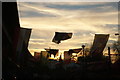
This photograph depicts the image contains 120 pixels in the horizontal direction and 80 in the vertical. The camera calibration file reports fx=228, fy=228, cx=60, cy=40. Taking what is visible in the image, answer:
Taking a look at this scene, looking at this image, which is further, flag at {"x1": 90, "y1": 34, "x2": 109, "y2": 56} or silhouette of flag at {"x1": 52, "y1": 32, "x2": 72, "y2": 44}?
flag at {"x1": 90, "y1": 34, "x2": 109, "y2": 56}

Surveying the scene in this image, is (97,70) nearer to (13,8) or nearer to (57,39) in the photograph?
(57,39)

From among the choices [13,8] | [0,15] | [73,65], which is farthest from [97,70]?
[0,15]

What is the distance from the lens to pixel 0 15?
13219mm

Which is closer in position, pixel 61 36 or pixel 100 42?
pixel 61 36

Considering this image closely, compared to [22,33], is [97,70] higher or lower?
lower

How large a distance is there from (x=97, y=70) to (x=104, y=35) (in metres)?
5.70

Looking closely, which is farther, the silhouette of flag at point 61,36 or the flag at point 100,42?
the flag at point 100,42

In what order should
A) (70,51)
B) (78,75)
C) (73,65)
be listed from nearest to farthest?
(78,75), (73,65), (70,51)

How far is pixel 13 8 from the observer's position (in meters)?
16.7

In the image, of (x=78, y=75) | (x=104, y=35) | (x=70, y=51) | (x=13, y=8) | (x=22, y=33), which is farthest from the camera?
(x=70, y=51)

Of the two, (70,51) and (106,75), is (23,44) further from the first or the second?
(70,51)

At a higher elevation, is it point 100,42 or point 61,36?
point 61,36

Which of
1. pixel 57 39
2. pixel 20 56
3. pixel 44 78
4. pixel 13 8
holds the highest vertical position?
pixel 13 8

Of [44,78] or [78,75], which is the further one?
[44,78]
